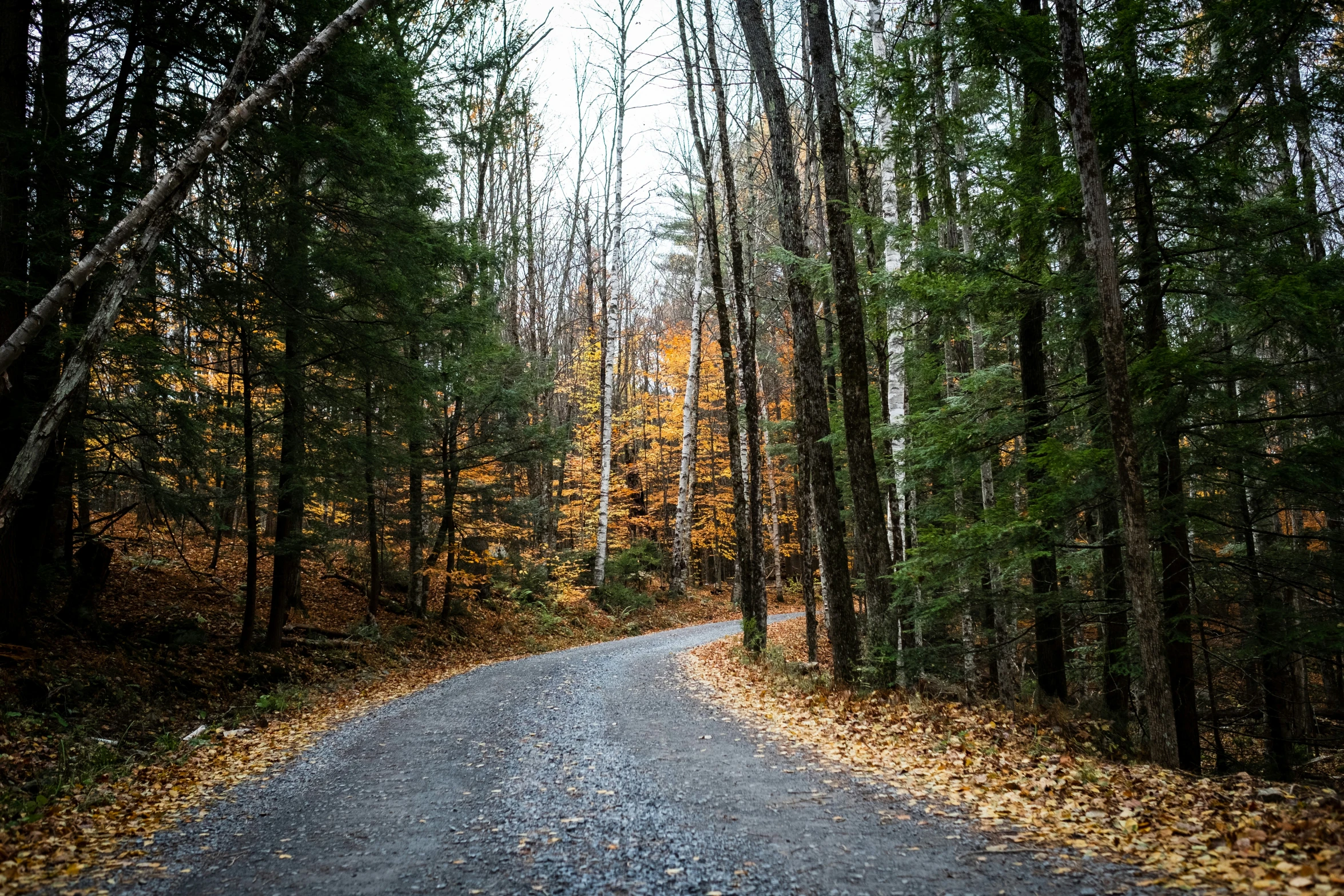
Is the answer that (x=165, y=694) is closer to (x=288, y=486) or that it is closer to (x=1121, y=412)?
(x=288, y=486)

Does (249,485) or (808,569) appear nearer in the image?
(249,485)

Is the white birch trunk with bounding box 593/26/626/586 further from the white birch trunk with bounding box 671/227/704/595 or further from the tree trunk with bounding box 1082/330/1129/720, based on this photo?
the tree trunk with bounding box 1082/330/1129/720

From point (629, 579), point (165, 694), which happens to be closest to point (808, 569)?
point (165, 694)

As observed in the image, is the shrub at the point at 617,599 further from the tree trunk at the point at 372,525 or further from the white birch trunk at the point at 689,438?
the tree trunk at the point at 372,525

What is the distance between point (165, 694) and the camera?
8.56 m

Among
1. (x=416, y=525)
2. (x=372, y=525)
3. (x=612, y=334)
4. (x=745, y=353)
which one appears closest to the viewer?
(x=745, y=353)

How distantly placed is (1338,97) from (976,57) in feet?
10.1

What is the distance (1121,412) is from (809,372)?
484cm

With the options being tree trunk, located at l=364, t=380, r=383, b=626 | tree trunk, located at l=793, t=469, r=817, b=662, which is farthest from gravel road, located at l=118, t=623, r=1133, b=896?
tree trunk, located at l=364, t=380, r=383, b=626

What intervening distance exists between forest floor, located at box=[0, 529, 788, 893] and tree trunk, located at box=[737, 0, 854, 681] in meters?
6.75

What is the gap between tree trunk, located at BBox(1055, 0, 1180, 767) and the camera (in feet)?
18.6

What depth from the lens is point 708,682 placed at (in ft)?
34.4

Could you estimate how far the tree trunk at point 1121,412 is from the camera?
5684 millimetres

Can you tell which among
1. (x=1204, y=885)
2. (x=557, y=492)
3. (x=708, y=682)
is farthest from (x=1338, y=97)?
(x=557, y=492)
